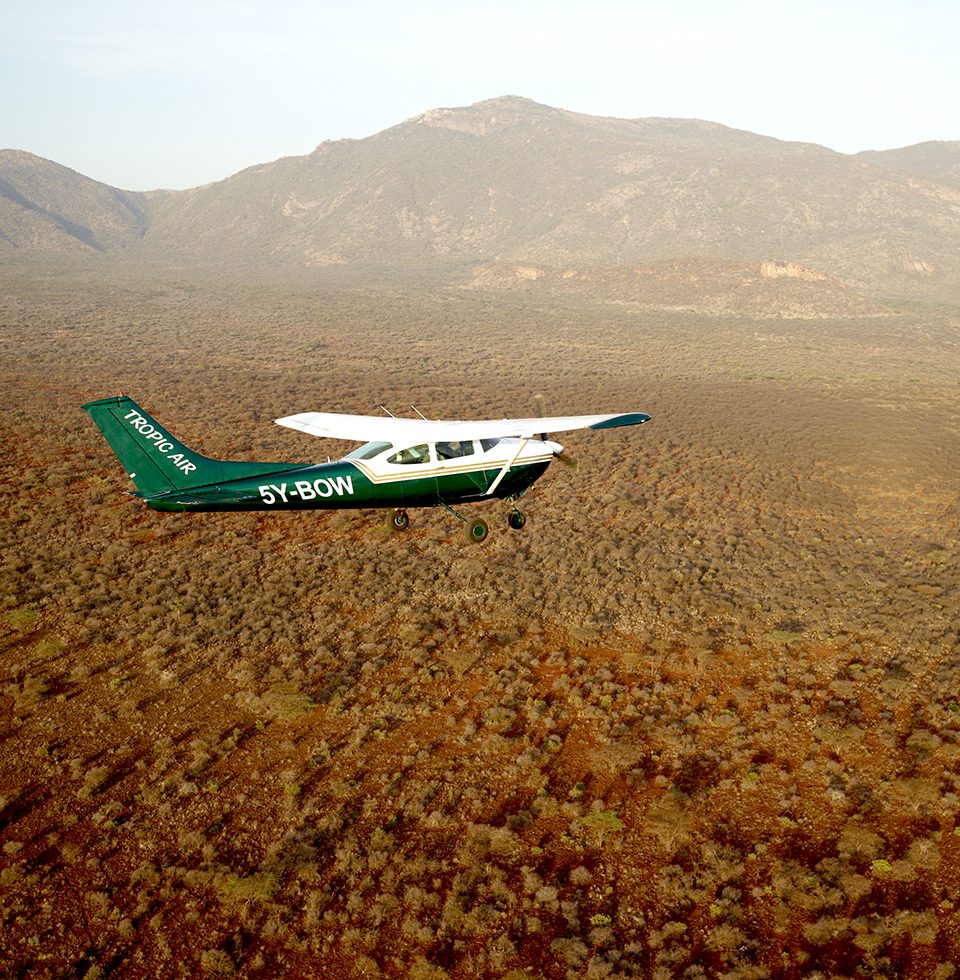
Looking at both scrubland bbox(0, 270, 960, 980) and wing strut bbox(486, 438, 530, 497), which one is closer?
scrubland bbox(0, 270, 960, 980)

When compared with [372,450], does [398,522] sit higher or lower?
lower

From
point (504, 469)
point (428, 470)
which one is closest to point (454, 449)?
point (428, 470)

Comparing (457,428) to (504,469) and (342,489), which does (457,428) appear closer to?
(504,469)

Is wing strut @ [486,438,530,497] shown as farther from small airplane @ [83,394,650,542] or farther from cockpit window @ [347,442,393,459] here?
cockpit window @ [347,442,393,459]

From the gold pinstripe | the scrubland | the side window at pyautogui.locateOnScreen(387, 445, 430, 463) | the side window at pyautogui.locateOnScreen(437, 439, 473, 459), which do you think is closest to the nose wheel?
the scrubland

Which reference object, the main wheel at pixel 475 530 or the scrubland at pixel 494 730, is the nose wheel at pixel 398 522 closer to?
the main wheel at pixel 475 530

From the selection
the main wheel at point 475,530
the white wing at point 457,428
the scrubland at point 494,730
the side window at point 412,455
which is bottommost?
the scrubland at point 494,730

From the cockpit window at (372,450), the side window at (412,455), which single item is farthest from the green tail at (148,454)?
the side window at (412,455)
